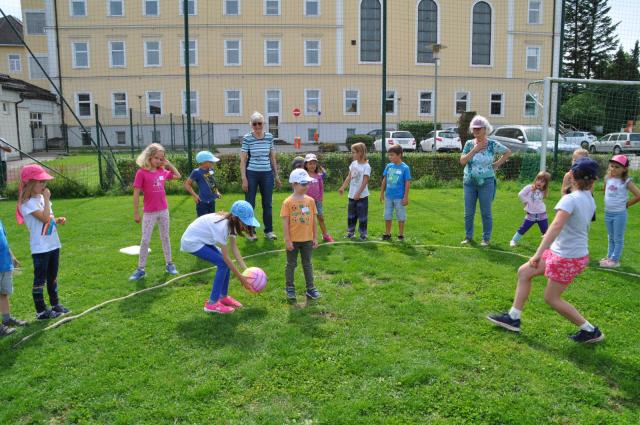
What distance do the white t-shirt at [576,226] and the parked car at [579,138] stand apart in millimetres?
12636

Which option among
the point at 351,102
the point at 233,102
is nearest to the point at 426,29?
the point at 351,102

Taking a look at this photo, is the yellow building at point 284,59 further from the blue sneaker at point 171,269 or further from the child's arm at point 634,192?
the child's arm at point 634,192

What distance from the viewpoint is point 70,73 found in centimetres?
3853

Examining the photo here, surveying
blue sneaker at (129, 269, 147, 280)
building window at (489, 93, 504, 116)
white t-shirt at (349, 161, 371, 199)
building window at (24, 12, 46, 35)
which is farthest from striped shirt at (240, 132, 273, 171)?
building window at (24, 12, 46, 35)

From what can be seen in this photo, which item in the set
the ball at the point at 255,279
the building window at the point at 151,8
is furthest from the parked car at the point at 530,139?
the building window at the point at 151,8

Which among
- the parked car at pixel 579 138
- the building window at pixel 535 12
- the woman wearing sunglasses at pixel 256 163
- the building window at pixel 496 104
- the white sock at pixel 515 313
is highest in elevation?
the building window at pixel 535 12

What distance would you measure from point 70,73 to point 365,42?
22082mm

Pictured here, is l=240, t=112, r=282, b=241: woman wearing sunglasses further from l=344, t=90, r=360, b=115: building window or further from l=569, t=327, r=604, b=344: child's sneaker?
l=344, t=90, r=360, b=115: building window

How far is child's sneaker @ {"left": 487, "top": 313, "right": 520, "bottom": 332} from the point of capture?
4777mm

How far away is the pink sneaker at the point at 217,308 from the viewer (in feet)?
17.6

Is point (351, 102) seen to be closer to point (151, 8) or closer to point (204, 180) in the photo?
point (151, 8)

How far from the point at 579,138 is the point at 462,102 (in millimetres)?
24138

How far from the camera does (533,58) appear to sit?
39.8 metres

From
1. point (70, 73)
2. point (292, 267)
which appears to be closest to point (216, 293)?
point (292, 267)
